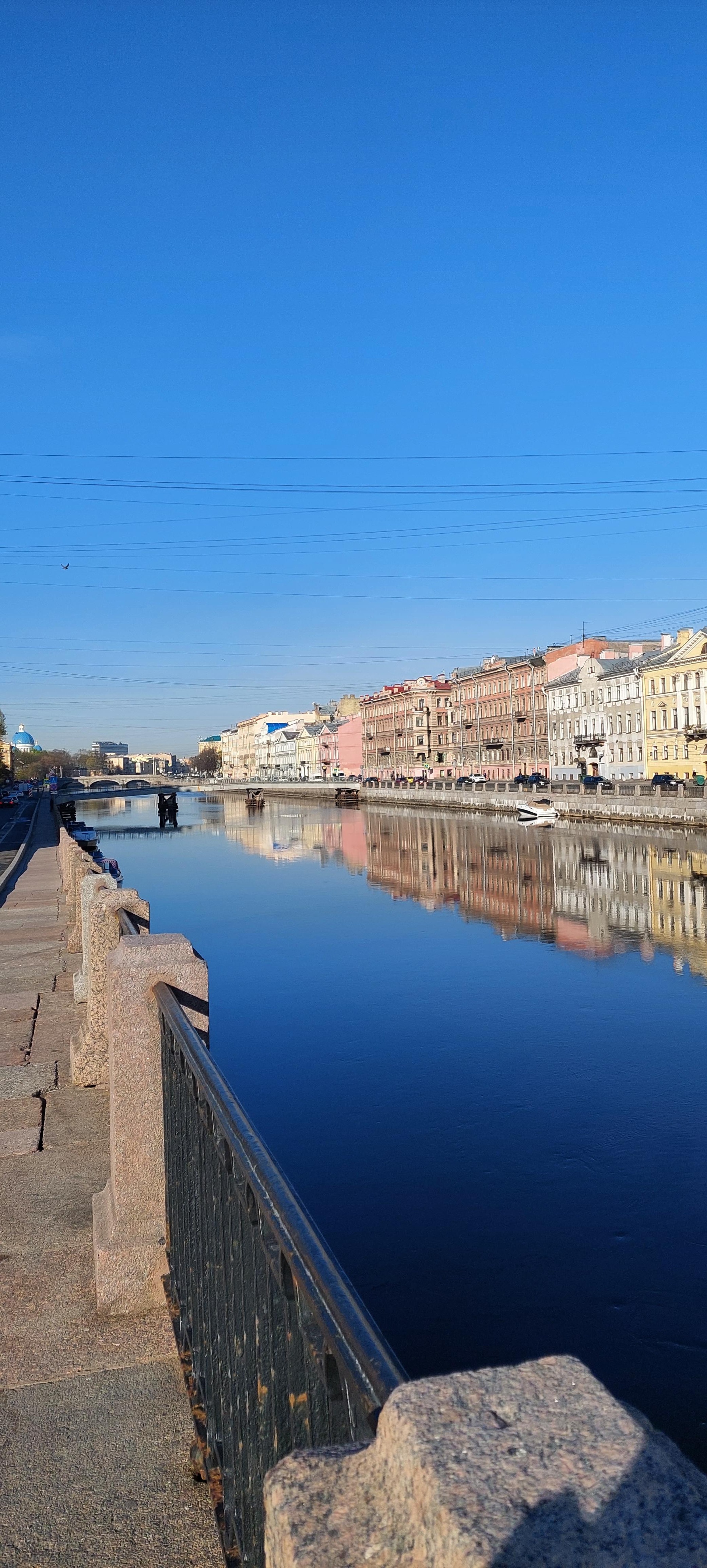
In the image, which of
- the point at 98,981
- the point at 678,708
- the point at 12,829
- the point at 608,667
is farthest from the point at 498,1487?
the point at 608,667

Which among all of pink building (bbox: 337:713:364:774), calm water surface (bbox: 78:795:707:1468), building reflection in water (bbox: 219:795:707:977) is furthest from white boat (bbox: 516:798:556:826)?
pink building (bbox: 337:713:364:774)

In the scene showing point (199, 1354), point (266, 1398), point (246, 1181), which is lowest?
point (199, 1354)

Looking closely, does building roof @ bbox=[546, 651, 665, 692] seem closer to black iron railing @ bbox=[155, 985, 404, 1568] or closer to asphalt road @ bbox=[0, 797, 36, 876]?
asphalt road @ bbox=[0, 797, 36, 876]

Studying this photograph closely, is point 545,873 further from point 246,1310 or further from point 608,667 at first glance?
point 608,667

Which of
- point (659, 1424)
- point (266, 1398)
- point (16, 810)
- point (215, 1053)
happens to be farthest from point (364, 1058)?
point (16, 810)

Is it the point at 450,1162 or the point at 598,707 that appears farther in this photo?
the point at 598,707

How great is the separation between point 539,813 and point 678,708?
39.4 feet

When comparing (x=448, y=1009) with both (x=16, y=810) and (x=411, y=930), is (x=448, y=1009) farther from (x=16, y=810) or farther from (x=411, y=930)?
(x=16, y=810)

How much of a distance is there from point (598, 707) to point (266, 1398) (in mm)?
81420

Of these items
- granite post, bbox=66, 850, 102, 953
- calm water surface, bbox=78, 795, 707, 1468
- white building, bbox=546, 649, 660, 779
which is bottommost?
calm water surface, bbox=78, 795, 707, 1468

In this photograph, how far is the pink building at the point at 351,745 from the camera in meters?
157

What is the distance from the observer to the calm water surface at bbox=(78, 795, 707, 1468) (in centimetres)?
837

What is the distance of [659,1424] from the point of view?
23.0 ft

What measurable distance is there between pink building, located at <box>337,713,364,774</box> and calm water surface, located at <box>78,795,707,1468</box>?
124804 mm
